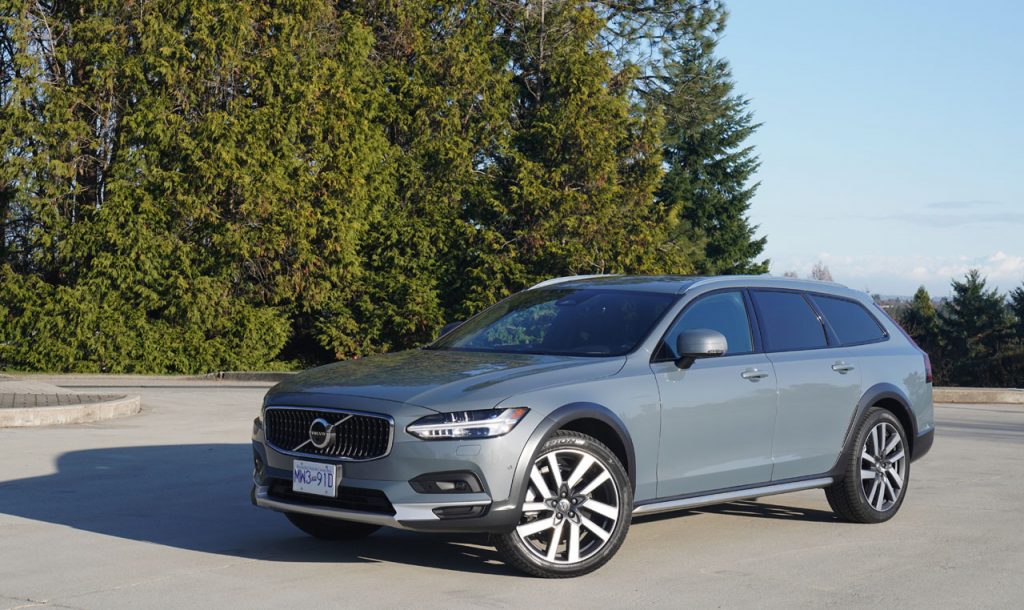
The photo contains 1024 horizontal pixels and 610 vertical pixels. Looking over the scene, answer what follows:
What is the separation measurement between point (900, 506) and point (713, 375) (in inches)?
101

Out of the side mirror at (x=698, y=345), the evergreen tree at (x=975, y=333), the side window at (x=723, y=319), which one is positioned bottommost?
the evergreen tree at (x=975, y=333)

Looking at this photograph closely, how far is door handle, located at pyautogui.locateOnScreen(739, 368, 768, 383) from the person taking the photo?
26.6 feet

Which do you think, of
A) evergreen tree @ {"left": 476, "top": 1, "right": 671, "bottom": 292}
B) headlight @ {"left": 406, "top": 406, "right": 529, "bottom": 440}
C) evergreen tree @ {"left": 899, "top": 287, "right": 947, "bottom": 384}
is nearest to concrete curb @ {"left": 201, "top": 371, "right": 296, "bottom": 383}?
evergreen tree @ {"left": 476, "top": 1, "right": 671, "bottom": 292}

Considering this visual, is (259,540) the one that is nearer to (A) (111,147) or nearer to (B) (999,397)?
(B) (999,397)

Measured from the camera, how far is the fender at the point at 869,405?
8836mm

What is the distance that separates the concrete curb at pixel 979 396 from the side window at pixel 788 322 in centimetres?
1598

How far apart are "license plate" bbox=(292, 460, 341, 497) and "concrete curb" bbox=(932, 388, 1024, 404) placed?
19.1m

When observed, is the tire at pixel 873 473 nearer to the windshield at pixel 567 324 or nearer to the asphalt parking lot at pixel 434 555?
the asphalt parking lot at pixel 434 555

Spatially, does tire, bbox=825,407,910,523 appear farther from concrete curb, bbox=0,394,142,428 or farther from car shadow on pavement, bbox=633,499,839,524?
concrete curb, bbox=0,394,142,428

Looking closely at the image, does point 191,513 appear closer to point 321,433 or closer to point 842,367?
point 321,433

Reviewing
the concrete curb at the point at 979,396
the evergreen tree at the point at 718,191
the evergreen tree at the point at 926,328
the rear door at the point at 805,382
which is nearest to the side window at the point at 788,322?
the rear door at the point at 805,382

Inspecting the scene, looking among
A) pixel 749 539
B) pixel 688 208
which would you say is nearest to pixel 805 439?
pixel 749 539

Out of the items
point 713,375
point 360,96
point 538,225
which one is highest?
point 360,96

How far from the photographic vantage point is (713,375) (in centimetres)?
791
